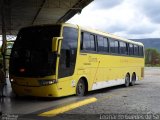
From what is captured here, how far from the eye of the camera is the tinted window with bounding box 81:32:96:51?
16609mm

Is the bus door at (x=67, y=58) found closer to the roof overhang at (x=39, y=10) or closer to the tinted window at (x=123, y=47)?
the tinted window at (x=123, y=47)

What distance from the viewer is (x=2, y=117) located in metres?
10.8

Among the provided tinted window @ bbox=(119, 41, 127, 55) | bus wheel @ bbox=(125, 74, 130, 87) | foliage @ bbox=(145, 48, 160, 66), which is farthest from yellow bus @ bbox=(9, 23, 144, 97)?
foliage @ bbox=(145, 48, 160, 66)

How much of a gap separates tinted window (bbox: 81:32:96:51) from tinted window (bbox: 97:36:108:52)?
80 centimetres

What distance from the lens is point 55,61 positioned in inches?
568

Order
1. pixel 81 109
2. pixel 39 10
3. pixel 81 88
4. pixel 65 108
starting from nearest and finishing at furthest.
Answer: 1. pixel 81 109
2. pixel 65 108
3. pixel 81 88
4. pixel 39 10

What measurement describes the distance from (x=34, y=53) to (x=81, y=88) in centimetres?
282

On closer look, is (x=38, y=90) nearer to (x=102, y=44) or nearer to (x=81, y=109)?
(x=81, y=109)

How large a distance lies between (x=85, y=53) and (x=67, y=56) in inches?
69.3

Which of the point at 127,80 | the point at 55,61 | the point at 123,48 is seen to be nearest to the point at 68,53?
the point at 55,61

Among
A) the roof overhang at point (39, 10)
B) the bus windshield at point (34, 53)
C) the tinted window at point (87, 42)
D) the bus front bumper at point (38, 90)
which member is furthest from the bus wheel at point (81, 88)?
the roof overhang at point (39, 10)

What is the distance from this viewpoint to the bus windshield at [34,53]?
569 inches

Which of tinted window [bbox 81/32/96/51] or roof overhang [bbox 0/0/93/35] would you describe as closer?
tinted window [bbox 81/32/96/51]

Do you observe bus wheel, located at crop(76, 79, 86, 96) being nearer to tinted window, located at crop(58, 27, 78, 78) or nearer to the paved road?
the paved road
